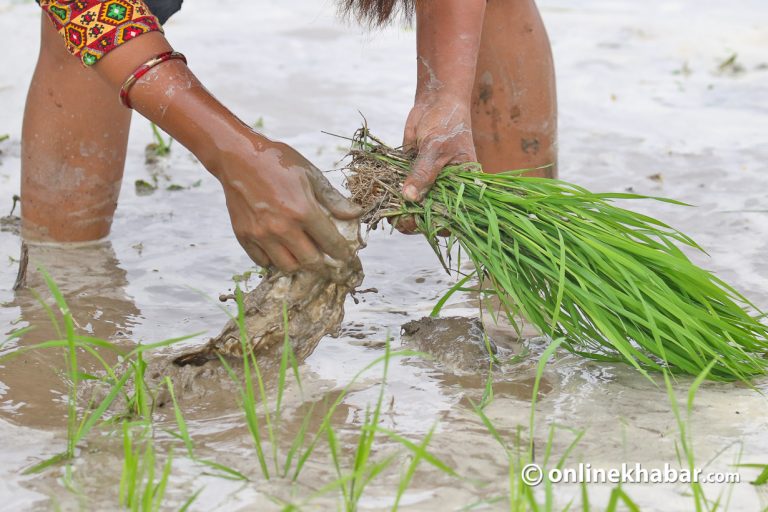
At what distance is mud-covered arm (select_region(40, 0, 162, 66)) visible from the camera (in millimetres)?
2174

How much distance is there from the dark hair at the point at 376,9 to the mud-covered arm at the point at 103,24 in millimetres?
850

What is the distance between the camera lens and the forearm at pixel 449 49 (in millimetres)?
2467

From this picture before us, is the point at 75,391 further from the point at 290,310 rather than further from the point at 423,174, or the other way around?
the point at 423,174

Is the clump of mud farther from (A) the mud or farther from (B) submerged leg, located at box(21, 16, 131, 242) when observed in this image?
(B) submerged leg, located at box(21, 16, 131, 242)

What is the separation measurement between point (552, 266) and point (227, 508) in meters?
0.86

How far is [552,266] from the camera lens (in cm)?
215

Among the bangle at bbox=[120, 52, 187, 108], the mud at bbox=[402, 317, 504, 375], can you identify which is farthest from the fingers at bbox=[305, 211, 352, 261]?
the bangle at bbox=[120, 52, 187, 108]

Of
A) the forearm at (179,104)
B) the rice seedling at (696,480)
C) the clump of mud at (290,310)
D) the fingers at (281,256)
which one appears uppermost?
the forearm at (179,104)

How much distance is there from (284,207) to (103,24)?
0.57 meters

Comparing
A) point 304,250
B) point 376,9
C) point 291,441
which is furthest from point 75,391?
point 376,9

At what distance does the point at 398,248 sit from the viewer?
129 inches

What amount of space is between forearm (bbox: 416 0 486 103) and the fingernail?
31cm

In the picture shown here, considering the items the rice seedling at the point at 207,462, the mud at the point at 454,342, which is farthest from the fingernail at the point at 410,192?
the rice seedling at the point at 207,462

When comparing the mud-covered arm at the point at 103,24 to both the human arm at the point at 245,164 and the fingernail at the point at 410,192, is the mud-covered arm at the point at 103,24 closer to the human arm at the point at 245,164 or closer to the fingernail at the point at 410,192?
the human arm at the point at 245,164
